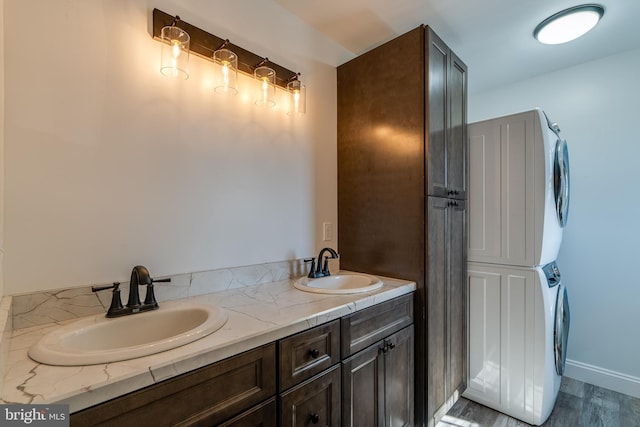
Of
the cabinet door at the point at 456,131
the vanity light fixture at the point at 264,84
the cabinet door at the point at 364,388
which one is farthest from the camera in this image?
the cabinet door at the point at 456,131

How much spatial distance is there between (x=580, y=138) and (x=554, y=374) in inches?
70.0

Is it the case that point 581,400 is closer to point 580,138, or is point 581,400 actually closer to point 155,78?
point 580,138

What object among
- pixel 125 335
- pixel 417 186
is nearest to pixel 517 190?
pixel 417 186

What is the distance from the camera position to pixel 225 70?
1374mm

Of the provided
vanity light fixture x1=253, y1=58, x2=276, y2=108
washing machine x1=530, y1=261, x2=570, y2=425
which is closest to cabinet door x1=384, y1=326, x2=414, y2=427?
washing machine x1=530, y1=261, x2=570, y2=425

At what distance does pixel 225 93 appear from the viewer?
4.68ft

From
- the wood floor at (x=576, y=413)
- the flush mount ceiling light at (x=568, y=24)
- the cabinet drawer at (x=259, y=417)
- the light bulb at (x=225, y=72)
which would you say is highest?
the flush mount ceiling light at (x=568, y=24)

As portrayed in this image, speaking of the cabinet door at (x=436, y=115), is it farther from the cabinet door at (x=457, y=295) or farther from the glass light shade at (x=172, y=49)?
the glass light shade at (x=172, y=49)

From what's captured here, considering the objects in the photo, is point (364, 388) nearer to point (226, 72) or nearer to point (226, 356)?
point (226, 356)

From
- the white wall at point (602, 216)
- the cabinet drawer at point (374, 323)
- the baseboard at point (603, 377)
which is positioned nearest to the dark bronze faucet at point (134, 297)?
the cabinet drawer at point (374, 323)

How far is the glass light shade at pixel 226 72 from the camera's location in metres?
1.34

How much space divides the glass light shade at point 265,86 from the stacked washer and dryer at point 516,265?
1385mm

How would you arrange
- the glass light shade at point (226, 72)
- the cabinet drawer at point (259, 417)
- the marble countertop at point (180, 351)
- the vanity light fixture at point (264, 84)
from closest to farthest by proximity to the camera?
the marble countertop at point (180, 351) < the cabinet drawer at point (259, 417) < the glass light shade at point (226, 72) < the vanity light fixture at point (264, 84)

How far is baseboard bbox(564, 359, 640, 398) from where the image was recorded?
2.03m
